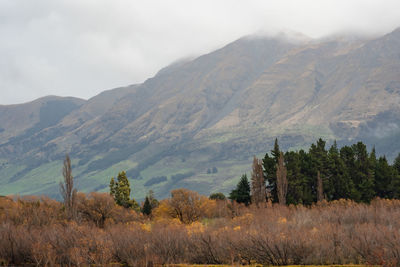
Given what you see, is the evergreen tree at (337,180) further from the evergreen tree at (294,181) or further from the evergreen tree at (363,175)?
the evergreen tree at (294,181)

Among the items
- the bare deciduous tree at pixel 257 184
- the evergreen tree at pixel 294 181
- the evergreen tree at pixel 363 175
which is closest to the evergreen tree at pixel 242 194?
the bare deciduous tree at pixel 257 184

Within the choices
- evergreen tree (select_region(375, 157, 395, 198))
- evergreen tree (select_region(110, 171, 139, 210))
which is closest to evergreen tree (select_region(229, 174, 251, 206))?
evergreen tree (select_region(110, 171, 139, 210))

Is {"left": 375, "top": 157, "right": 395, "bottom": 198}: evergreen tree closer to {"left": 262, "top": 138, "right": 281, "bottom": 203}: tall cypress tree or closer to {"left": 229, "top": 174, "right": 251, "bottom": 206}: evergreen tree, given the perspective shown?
{"left": 262, "top": 138, "right": 281, "bottom": 203}: tall cypress tree

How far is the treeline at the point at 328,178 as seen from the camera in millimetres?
77000

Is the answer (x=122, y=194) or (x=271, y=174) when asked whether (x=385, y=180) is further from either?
(x=122, y=194)

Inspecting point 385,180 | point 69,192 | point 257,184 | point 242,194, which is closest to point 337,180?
point 385,180

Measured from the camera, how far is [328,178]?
81000 millimetres

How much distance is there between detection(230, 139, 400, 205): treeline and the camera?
77000 millimetres

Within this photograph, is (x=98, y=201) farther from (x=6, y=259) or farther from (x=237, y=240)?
(x=237, y=240)

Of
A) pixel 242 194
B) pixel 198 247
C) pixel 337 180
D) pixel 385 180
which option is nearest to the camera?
pixel 198 247

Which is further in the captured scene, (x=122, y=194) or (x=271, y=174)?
(x=122, y=194)

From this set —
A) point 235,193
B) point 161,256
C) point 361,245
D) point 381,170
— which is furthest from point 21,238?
point 381,170

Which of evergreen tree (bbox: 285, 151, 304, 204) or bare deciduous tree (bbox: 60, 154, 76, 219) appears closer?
bare deciduous tree (bbox: 60, 154, 76, 219)

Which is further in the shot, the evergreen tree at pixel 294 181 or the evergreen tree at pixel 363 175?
the evergreen tree at pixel 363 175
